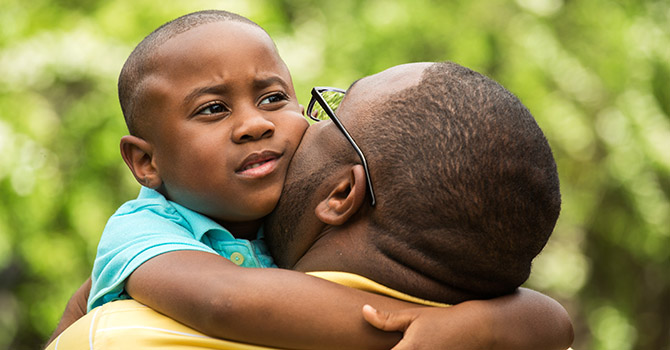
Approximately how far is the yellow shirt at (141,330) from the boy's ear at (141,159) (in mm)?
485

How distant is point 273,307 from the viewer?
1802 millimetres

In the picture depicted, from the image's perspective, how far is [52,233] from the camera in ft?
22.2

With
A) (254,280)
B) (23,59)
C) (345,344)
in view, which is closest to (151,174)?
(254,280)

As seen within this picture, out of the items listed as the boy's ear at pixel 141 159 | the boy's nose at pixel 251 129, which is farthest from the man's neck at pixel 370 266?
the boy's ear at pixel 141 159

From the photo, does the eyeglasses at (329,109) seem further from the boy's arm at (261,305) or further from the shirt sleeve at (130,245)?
the shirt sleeve at (130,245)

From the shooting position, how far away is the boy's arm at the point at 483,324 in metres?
1.87

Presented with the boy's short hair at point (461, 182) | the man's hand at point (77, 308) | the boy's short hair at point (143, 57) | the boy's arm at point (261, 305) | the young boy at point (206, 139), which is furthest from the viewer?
the man's hand at point (77, 308)

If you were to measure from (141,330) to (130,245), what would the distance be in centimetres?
26

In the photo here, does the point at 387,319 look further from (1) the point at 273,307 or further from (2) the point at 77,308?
(2) the point at 77,308

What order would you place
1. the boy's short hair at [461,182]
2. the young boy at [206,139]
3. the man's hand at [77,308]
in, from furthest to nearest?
the man's hand at [77,308], the young boy at [206,139], the boy's short hair at [461,182]

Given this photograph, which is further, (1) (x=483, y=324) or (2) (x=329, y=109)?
(2) (x=329, y=109)

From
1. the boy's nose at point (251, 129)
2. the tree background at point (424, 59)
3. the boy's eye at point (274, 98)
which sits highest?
the boy's eye at point (274, 98)

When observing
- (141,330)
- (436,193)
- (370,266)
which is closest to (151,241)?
(141,330)

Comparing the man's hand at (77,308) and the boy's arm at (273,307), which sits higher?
the boy's arm at (273,307)
